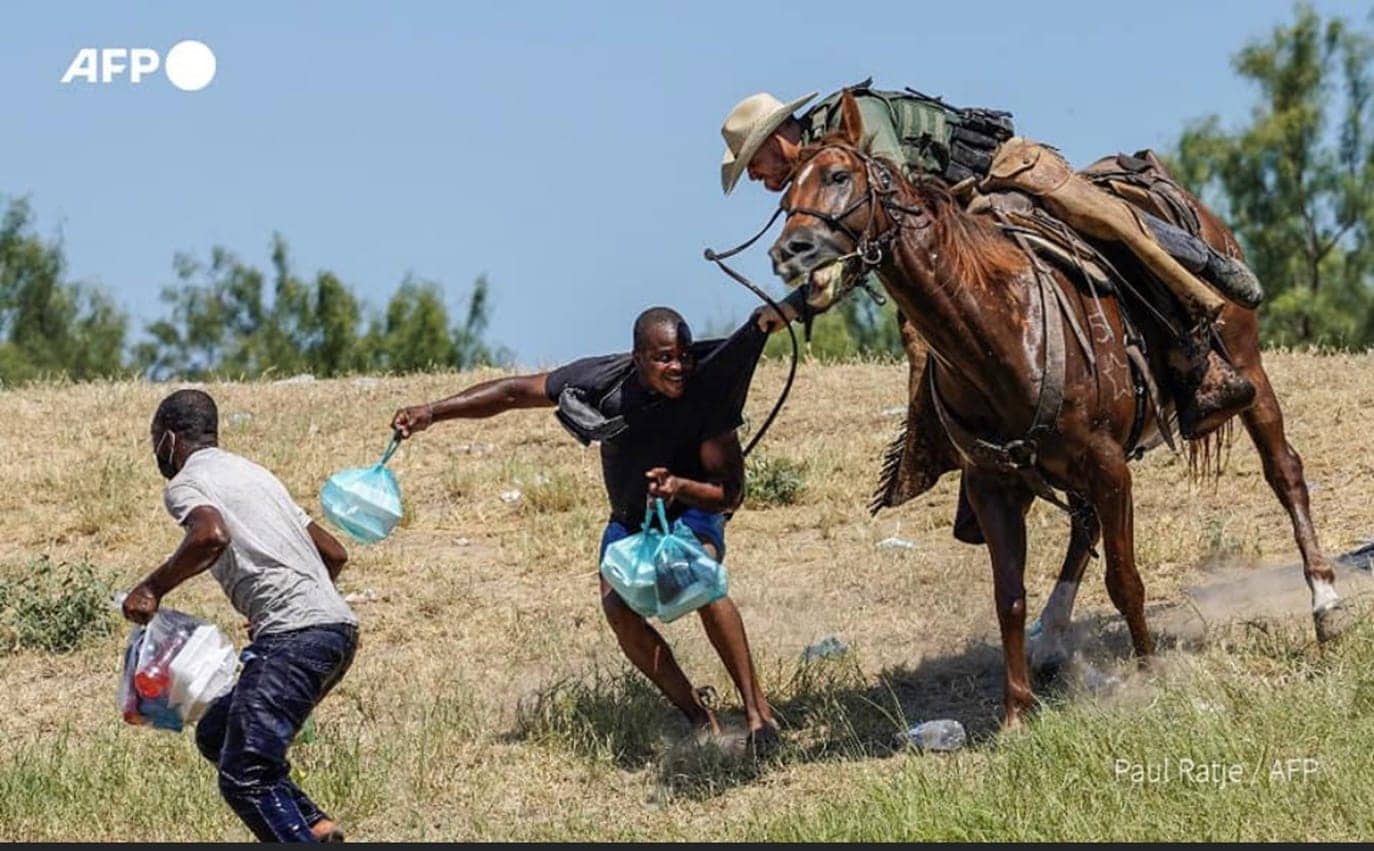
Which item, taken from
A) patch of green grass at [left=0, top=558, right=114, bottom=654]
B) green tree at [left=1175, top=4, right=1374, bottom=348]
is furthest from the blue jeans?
green tree at [left=1175, top=4, right=1374, bottom=348]

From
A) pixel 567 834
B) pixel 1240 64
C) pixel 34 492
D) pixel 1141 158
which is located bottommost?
pixel 567 834

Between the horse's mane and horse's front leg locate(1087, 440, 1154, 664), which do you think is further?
horse's front leg locate(1087, 440, 1154, 664)

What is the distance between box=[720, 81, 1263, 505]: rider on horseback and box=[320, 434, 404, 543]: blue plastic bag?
5.85 feet

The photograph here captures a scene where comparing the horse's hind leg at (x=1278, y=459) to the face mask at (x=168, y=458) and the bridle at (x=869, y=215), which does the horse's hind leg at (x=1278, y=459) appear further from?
the face mask at (x=168, y=458)

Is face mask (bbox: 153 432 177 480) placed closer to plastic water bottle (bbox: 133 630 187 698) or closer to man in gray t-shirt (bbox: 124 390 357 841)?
man in gray t-shirt (bbox: 124 390 357 841)

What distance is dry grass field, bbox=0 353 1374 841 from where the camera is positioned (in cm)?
786

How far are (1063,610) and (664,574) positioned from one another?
2.53 meters

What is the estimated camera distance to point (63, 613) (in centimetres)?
1131

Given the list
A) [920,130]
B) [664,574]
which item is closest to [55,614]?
[664,574]

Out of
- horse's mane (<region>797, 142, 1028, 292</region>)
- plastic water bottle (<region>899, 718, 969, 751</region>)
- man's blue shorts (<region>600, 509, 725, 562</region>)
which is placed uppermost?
horse's mane (<region>797, 142, 1028, 292</region>)

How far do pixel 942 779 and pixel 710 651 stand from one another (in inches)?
108

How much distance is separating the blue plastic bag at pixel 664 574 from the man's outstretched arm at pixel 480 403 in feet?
2.69

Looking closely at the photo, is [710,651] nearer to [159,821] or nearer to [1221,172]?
[159,821]

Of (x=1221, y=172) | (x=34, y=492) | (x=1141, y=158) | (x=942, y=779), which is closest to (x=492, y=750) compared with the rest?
(x=942, y=779)
